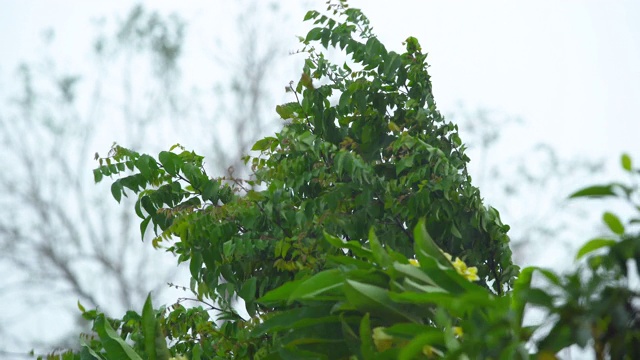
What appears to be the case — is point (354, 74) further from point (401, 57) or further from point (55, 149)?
point (55, 149)

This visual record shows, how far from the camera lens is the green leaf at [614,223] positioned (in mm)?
912

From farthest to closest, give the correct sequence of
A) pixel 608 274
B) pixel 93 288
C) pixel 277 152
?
pixel 93 288 < pixel 277 152 < pixel 608 274

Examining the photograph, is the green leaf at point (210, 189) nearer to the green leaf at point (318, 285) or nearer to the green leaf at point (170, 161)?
the green leaf at point (170, 161)

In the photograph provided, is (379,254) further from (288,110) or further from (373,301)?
(288,110)

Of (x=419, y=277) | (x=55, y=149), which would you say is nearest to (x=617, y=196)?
(x=419, y=277)

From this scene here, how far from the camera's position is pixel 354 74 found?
8.09 feet

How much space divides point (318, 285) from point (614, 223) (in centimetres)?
44

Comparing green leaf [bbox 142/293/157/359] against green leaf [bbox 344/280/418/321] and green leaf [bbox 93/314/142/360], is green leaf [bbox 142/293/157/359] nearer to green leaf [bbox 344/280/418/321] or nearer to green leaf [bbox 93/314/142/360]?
green leaf [bbox 93/314/142/360]

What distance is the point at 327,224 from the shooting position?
6.97ft

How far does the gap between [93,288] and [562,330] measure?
9018 mm

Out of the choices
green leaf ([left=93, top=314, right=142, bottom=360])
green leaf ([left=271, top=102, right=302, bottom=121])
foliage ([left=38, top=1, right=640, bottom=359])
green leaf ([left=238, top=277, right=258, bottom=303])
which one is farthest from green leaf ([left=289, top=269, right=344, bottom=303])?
green leaf ([left=271, top=102, right=302, bottom=121])

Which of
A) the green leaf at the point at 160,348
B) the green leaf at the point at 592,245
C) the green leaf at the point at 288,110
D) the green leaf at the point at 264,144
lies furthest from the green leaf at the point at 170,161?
the green leaf at the point at 592,245

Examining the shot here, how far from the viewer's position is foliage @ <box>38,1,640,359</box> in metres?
1.28

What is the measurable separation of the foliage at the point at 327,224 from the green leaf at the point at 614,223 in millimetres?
288
